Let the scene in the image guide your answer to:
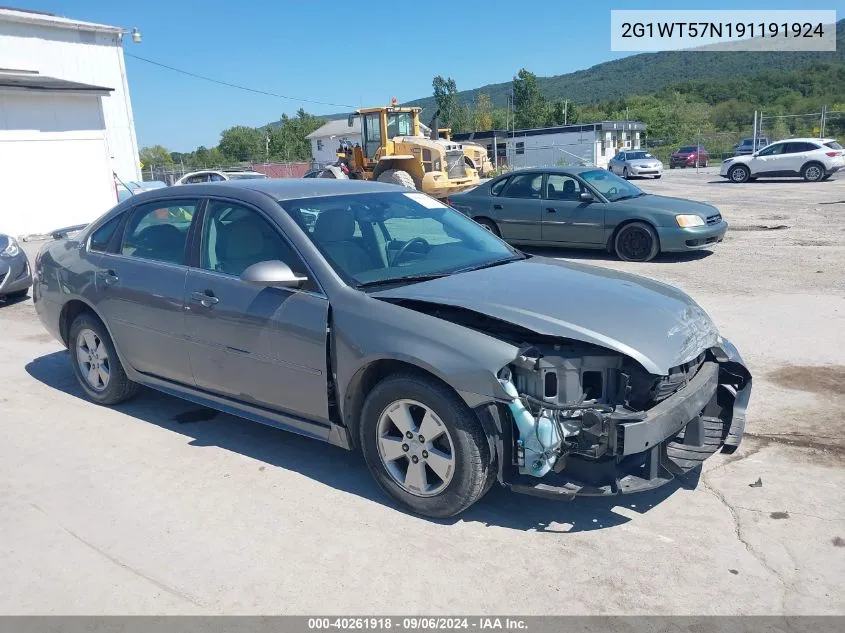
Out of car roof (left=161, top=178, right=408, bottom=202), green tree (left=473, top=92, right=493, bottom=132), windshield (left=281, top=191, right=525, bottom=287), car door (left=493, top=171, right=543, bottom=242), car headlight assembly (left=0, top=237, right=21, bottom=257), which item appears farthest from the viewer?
green tree (left=473, top=92, right=493, bottom=132)

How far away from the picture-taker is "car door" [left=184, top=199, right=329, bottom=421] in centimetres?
400

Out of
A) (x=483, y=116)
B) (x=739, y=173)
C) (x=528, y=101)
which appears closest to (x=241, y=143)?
(x=483, y=116)

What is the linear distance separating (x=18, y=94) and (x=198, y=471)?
18.8 meters

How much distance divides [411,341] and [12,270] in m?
8.28

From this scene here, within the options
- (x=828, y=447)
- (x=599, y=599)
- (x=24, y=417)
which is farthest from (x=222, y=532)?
(x=828, y=447)

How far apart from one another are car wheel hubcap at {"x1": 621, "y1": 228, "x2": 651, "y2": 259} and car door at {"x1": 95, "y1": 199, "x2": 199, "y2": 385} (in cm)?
797

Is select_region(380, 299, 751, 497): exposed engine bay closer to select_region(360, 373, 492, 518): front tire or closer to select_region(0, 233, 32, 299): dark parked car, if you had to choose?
select_region(360, 373, 492, 518): front tire

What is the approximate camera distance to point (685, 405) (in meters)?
3.55

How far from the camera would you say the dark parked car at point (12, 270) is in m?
9.65

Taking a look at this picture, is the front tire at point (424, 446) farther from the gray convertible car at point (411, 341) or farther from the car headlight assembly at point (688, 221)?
the car headlight assembly at point (688, 221)

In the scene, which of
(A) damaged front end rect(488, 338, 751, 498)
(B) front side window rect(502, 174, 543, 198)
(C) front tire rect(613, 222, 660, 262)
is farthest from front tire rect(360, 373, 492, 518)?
(B) front side window rect(502, 174, 543, 198)

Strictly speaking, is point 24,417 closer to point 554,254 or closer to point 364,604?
point 364,604

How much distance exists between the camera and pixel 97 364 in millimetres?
5551

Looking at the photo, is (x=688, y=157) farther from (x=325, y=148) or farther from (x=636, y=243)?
(x=325, y=148)
